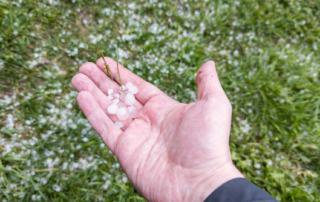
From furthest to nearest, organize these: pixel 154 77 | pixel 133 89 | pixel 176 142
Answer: pixel 154 77
pixel 133 89
pixel 176 142

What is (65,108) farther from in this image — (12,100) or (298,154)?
(298,154)

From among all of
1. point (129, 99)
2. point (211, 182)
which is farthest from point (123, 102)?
point (211, 182)

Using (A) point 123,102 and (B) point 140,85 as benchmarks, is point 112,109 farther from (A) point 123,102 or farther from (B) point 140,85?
(B) point 140,85

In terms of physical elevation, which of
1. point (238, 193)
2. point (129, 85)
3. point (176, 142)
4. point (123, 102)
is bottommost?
point (238, 193)

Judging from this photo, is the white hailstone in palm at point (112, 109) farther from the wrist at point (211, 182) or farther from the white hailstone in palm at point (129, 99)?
the wrist at point (211, 182)

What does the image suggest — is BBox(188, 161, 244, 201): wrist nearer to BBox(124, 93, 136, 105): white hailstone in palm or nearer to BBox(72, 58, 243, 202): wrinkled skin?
BBox(72, 58, 243, 202): wrinkled skin
